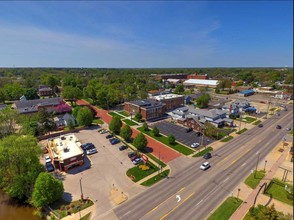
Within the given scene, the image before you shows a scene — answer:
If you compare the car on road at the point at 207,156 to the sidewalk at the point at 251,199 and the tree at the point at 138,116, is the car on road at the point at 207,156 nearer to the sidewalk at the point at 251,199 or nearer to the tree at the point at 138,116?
the sidewalk at the point at 251,199

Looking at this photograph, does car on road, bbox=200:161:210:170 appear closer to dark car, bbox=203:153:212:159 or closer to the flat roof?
dark car, bbox=203:153:212:159

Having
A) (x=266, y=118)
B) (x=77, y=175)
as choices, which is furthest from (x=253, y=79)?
(x=77, y=175)

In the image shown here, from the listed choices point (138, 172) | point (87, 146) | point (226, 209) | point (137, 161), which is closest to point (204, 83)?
point (87, 146)

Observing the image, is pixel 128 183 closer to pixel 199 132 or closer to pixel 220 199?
pixel 220 199

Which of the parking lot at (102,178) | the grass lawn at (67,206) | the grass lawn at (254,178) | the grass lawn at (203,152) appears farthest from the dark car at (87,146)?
the grass lawn at (254,178)

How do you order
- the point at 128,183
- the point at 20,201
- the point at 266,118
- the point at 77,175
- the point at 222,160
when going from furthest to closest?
the point at 266,118 → the point at 222,160 → the point at 77,175 → the point at 128,183 → the point at 20,201

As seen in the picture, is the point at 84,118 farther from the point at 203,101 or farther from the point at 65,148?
the point at 203,101

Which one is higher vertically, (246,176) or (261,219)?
(261,219)
